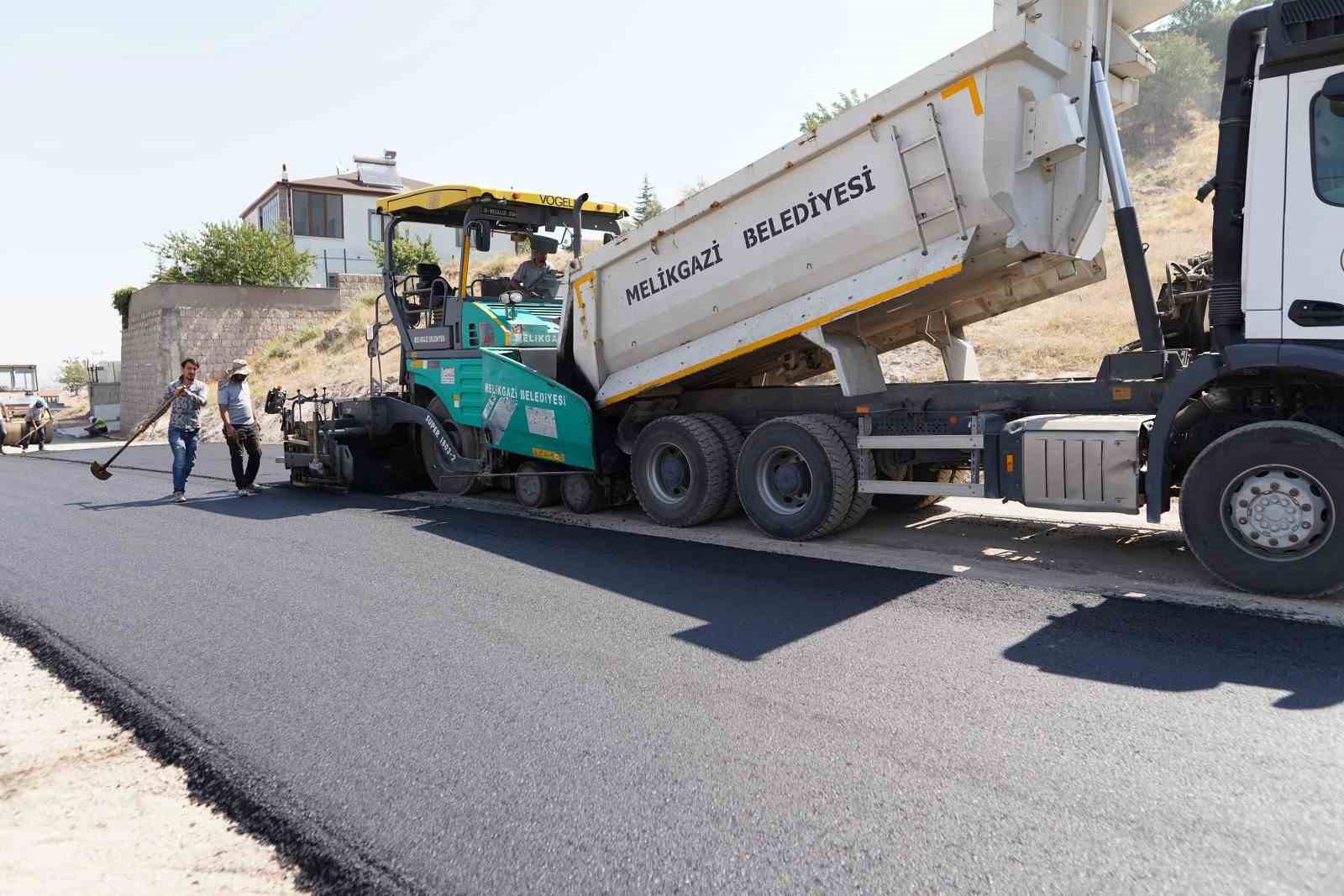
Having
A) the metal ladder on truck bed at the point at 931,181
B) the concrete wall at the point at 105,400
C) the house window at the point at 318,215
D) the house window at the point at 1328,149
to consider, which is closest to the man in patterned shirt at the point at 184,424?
the metal ladder on truck bed at the point at 931,181

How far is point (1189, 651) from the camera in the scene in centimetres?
397

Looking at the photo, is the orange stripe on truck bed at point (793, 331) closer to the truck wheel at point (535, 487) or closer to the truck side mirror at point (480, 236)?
the truck wheel at point (535, 487)

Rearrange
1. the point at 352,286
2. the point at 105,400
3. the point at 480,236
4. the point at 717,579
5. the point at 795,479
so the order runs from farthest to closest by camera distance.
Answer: the point at 105,400
the point at 352,286
the point at 480,236
the point at 795,479
the point at 717,579

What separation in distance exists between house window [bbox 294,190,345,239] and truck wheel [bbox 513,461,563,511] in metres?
35.7

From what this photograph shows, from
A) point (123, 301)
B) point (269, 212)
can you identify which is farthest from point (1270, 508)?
→ point (269, 212)

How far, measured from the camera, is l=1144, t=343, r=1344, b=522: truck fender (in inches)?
180

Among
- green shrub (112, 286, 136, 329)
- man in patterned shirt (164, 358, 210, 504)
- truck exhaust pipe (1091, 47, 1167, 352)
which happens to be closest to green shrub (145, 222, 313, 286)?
green shrub (112, 286, 136, 329)

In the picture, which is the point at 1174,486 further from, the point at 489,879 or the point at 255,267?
the point at 255,267

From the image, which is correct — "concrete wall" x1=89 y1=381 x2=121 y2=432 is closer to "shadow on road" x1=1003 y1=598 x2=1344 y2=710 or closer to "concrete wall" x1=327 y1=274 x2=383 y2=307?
"concrete wall" x1=327 y1=274 x2=383 y2=307

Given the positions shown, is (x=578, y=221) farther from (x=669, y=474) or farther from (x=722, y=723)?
(x=722, y=723)

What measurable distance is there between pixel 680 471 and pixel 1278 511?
13.6ft

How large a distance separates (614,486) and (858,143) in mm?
3725

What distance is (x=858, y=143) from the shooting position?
6.05 metres

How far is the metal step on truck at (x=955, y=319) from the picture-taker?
4.68m
